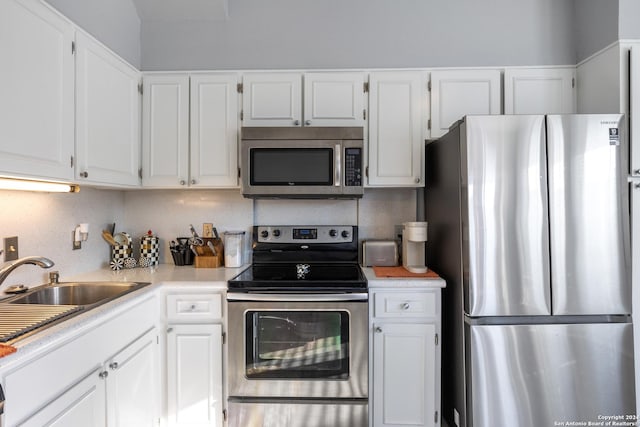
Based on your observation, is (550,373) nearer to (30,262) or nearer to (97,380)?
(97,380)

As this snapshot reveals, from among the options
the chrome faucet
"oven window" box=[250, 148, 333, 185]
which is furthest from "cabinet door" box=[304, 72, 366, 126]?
the chrome faucet

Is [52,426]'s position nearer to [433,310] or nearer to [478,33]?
[433,310]

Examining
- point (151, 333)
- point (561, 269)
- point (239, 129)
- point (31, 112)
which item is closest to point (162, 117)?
point (239, 129)

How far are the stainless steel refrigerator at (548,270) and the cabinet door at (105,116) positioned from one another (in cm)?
188

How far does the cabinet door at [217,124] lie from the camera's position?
2172 millimetres

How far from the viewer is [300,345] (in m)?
1.82

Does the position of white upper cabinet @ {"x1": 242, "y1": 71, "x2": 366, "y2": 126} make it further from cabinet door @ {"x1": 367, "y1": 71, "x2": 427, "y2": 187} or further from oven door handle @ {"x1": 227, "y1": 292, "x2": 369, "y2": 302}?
oven door handle @ {"x1": 227, "y1": 292, "x2": 369, "y2": 302}

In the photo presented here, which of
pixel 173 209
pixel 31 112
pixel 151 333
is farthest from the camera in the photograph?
pixel 173 209

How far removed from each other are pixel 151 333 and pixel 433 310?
1499mm

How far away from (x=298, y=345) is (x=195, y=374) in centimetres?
58

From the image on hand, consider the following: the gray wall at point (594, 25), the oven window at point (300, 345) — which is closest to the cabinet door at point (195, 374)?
the oven window at point (300, 345)

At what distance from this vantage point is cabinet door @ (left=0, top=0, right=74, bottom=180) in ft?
4.07

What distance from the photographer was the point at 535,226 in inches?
64.0

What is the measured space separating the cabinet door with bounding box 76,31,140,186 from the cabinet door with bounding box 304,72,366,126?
1.10 m
